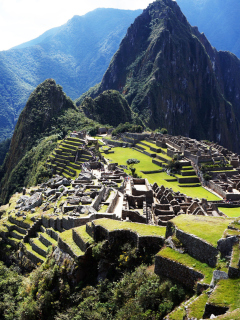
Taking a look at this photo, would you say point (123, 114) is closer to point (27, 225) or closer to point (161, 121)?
point (161, 121)

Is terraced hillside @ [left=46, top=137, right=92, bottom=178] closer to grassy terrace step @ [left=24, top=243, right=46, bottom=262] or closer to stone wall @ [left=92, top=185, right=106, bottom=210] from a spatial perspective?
stone wall @ [left=92, top=185, right=106, bottom=210]

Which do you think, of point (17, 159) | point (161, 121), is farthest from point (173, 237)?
point (161, 121)

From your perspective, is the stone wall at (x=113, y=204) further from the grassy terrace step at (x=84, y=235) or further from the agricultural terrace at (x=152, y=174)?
the agricultural terrace at (x=152, y=174)

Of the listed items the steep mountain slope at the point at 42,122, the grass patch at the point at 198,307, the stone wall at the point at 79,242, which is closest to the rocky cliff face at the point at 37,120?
the steep mountain slope at the point at 42,122

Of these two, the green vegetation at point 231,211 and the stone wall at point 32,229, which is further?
the green vegetation at point 231,211

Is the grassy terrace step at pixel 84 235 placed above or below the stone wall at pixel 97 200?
below

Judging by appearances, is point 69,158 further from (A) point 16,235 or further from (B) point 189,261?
(B) point 189,261

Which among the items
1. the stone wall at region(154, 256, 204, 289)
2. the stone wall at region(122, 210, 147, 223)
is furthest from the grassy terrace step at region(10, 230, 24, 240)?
the stone wall at region(154, 256, 204, 289)
